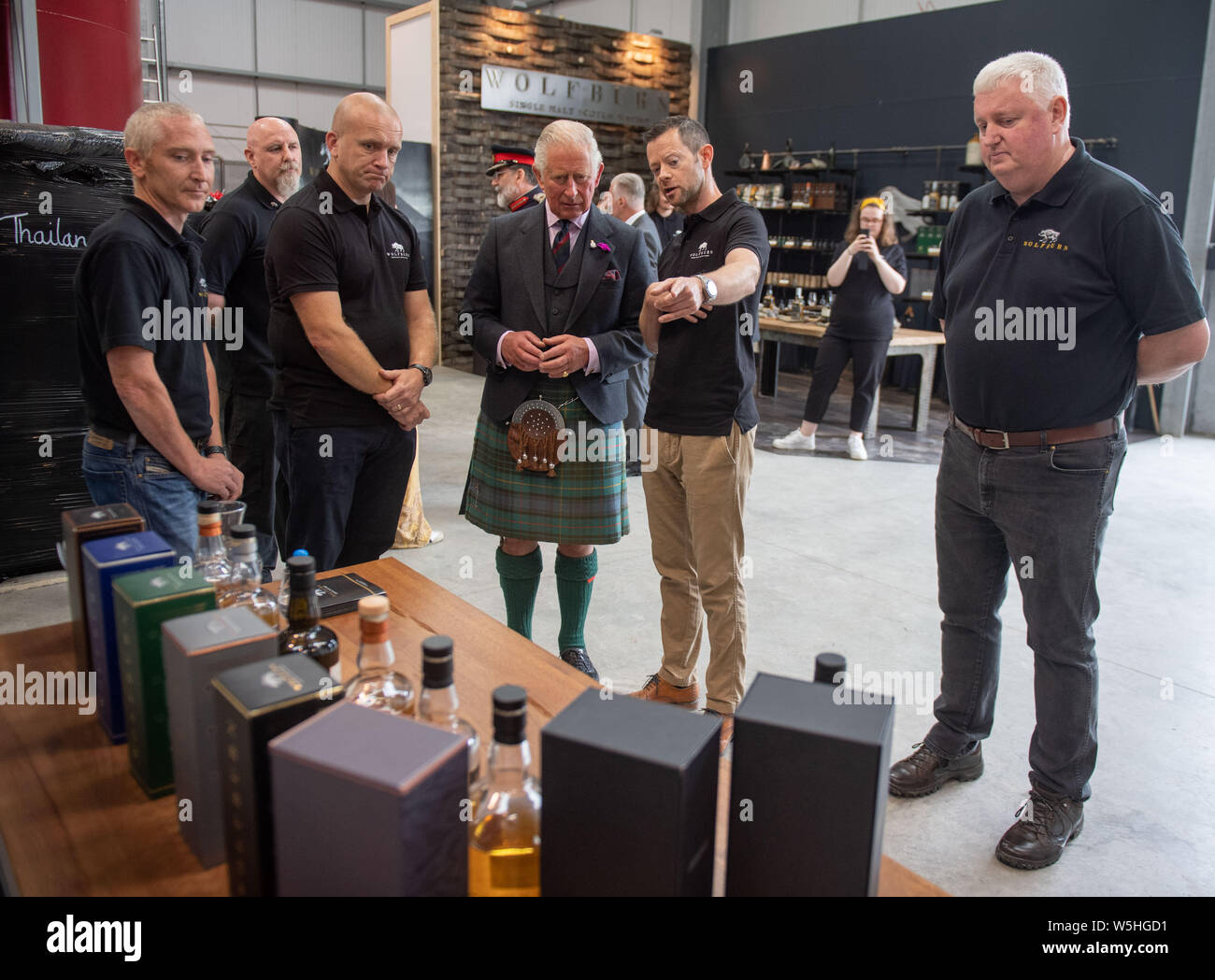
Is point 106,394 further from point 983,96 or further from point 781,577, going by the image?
point 781,577

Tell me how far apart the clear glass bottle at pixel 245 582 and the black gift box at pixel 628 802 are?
63cm

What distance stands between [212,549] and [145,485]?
40.1 inches

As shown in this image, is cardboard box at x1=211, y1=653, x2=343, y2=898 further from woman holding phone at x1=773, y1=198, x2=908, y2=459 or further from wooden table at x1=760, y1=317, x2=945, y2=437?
wooden table at x1=760, y1=317, x2=945, y2=437

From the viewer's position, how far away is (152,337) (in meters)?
2.19

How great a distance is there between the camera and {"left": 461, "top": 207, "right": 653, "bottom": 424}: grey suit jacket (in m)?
2.71

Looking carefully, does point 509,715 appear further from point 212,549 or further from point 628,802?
point 212,549

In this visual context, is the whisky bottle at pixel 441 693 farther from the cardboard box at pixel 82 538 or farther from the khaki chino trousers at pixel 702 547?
the khaki chino trousers at pixel 702 547

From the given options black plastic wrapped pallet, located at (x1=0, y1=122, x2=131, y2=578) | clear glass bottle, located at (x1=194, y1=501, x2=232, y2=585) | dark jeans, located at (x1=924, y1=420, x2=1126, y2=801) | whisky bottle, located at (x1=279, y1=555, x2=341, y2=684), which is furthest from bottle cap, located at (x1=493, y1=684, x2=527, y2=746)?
black plastic wrapped pallet, located at (x1=0, y1=122, x2=131, y2=578)

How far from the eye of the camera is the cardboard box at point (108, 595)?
48.7 inches

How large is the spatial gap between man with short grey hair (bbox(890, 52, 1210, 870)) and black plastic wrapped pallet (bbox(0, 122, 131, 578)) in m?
3.13

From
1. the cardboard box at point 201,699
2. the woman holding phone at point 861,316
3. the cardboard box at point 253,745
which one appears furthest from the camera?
the woman holding phone at point 861,316

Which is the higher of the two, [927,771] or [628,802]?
[628,802]

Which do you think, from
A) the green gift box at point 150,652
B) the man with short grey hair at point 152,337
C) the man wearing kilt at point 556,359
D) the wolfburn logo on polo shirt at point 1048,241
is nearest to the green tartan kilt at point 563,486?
the man wearing kilt at point 556,359

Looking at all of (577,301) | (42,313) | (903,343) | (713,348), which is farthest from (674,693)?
(903,343)
